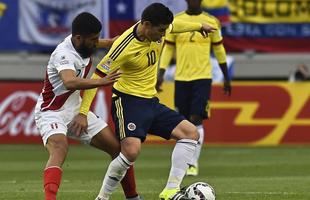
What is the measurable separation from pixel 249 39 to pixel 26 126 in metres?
7.00

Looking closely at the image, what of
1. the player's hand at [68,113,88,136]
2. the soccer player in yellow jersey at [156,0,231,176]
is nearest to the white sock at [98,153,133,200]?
the player's hand at [68,113,88,136]

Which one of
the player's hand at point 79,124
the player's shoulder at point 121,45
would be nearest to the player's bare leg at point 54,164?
the player's hand at point 79,124

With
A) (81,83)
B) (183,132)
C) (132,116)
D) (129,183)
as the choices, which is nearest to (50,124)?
(81,83)

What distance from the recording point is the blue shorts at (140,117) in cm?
1128

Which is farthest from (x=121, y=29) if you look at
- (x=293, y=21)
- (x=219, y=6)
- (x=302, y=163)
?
(x=302, y=163)

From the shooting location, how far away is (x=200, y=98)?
1531cm

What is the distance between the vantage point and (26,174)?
15.9 metres

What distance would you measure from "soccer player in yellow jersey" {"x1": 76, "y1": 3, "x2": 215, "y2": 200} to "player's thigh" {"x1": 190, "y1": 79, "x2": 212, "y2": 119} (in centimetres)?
376

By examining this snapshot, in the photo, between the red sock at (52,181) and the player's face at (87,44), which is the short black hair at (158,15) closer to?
the player's face at (87,44)

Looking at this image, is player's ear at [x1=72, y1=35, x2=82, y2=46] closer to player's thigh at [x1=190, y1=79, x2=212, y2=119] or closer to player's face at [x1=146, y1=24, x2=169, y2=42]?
player's face at [x1=146, y1=24, x2=169, y2=42]

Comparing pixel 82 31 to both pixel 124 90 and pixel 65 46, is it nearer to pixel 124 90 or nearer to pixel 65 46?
pixel 65 46

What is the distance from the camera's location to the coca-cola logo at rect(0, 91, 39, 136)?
70.7ft

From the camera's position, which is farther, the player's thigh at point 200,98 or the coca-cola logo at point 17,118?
the coca-cola logo at point 17,118

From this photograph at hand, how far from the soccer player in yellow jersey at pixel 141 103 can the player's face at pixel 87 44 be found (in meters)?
0.27
